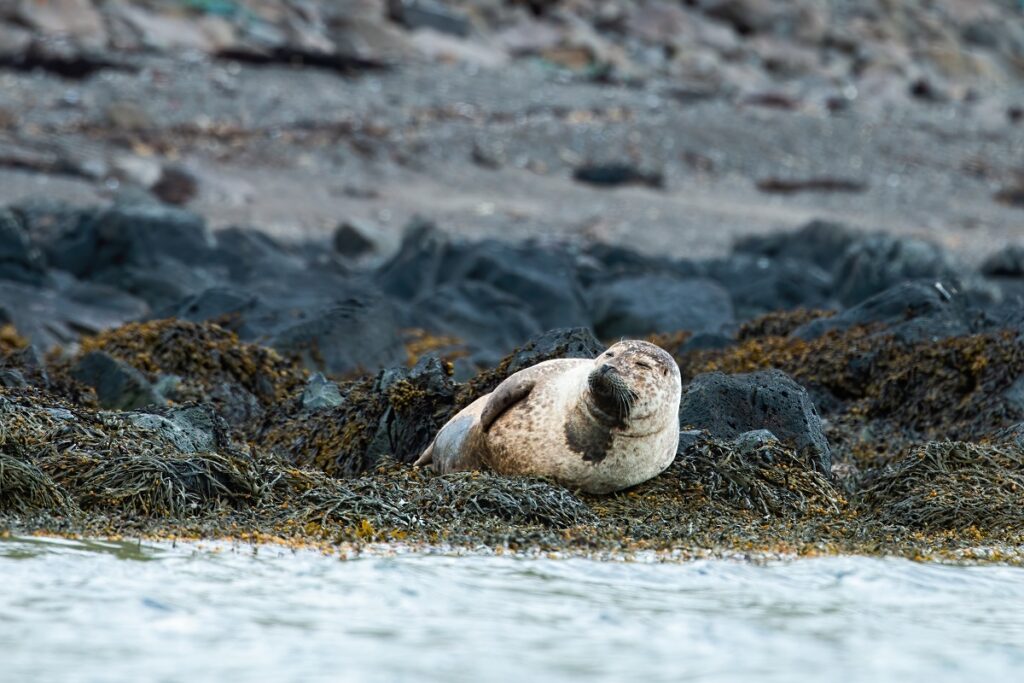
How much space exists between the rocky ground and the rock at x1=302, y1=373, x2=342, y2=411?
0.04 meters

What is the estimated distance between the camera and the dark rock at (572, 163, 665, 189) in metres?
31.5

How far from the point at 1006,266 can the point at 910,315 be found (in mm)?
13766

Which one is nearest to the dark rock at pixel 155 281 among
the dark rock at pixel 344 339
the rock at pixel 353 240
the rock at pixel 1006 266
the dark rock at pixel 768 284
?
the rock at pixel 353 240

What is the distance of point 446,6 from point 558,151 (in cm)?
1505

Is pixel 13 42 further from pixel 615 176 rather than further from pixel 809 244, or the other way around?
pixel 809 244

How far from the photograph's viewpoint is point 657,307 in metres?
17.3

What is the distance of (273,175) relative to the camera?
2975cm

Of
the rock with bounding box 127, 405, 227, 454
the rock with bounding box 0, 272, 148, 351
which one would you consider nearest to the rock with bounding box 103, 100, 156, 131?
the rock with bounding box 0, 272, 148, 351

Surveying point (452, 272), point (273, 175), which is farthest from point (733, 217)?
point (452, 272)

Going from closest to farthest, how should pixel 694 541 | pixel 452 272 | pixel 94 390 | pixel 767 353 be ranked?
pixel 694 541, pixel 94 390, pixel 767 353, pixel 452 272

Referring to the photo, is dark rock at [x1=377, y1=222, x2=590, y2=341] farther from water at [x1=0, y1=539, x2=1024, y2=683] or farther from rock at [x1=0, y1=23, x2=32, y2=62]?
rock at [x1=0, y1=23, x2=32, y2=62]

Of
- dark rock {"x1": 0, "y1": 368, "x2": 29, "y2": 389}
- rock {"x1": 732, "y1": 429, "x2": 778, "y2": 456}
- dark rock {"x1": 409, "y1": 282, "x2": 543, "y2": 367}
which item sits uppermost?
rock {"x1": 732, "y1": 429, "x2": 778, "y2": 456}

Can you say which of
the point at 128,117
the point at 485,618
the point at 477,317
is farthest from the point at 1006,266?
the point at 485,618

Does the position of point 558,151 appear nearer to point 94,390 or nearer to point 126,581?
point 94,390
